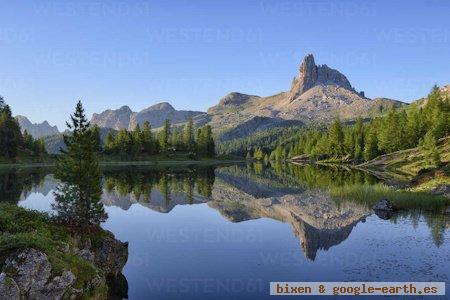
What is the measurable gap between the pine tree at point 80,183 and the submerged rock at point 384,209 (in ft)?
110

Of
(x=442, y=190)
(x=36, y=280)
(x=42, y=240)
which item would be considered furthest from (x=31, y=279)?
(x=442, y=190)

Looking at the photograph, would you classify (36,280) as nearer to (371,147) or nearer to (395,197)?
(395,197)

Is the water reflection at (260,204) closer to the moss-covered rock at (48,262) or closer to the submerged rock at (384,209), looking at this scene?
the submerged rock at (384,209)

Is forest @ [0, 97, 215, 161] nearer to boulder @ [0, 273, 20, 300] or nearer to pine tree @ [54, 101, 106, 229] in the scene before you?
pine tree @ [54, 101, 106, 229]

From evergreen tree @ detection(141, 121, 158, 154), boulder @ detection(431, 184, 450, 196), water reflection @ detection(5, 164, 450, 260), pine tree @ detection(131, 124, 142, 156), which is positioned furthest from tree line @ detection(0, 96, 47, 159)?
boulder @ detection(431, 184, 450, 196)

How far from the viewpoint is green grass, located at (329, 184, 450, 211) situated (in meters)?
53.1

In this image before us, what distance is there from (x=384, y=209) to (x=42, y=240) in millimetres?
42977

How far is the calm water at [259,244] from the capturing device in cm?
2748

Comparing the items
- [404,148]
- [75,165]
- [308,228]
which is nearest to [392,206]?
[308,228]

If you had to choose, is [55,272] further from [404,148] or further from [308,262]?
[404,148]

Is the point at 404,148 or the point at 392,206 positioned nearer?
the point at 392,206

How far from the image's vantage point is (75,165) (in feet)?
116

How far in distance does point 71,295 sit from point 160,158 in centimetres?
16929

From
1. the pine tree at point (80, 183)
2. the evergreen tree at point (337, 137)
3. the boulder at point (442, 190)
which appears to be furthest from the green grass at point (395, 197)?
the evergreen tree at point (337, 137)
